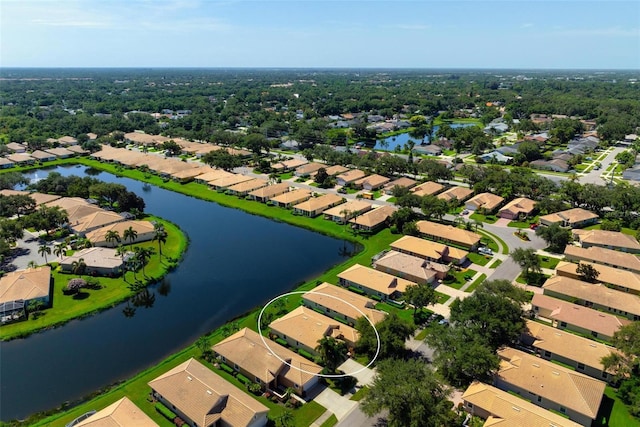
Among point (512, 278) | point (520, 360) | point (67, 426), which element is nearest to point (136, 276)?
point (67, 426)

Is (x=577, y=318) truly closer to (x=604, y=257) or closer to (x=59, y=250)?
(x=604, y=257)

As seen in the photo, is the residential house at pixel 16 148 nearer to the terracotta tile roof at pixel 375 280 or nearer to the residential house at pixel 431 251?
the terracotta tile roof at pixel 375 280

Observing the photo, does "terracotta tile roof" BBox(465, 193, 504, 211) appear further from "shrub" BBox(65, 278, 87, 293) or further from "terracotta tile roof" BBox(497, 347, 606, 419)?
"shrub" BBox(65, 278, 87, 293)

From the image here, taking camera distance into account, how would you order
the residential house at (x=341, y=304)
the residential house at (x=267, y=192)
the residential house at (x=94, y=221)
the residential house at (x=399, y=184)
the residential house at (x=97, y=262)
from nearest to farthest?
the residential house at (x=341, y=304), the residential house at (x=97, y=262), the residential house at (x=94, y=221), the residential house at (x=267, y=192), the residential house at (x=399, y=184)

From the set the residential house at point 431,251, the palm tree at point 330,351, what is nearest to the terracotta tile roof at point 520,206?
the residential house at point 431,251

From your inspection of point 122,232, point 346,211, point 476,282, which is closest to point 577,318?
point 476,282

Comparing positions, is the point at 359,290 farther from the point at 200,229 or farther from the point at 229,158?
the point at 229,158

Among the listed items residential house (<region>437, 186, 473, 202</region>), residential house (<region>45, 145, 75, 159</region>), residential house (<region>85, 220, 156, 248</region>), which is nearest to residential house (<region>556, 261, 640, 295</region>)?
residential house (<region>437, 186, 473, 202</region>)
